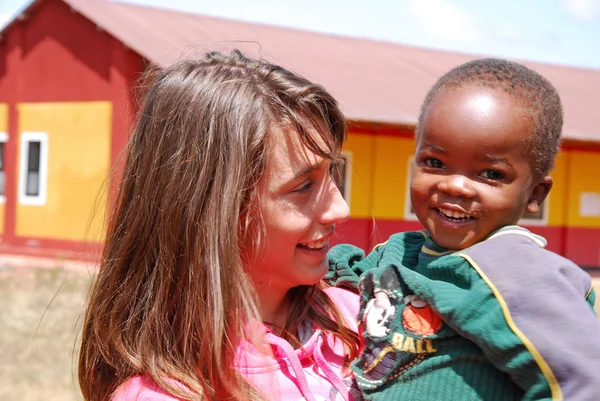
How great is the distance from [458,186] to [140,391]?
2.95 feet

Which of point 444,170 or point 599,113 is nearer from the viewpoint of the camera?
point 444,170

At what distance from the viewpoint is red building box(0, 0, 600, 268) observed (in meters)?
12.8

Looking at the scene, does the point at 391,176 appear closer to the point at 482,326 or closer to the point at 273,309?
the point at 273,309

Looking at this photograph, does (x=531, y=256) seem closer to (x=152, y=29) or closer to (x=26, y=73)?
(x=152, y=29)

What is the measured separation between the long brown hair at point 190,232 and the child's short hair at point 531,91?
0.40 meters

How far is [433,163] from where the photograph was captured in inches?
78.5

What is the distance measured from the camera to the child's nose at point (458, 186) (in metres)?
1.88

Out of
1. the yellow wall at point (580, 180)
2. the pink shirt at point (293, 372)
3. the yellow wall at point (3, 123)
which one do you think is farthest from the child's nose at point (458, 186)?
the yellow wall at point (580, 180)

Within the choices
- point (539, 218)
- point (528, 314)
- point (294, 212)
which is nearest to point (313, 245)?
point (294, 212)

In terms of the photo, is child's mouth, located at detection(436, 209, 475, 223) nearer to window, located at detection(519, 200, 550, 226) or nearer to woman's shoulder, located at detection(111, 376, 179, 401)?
woman's shoulder, located at detection(111, 376, 179, 401)

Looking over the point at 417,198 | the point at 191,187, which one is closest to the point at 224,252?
the point at 191,187

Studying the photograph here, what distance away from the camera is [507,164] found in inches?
74.2

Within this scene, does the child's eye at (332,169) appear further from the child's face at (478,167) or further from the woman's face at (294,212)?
the child's face at (478,167)

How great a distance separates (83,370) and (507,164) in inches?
48.9
